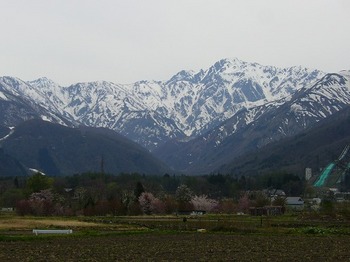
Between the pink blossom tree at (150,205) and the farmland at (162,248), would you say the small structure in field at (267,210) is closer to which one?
the pink blossom tree at (150,205)

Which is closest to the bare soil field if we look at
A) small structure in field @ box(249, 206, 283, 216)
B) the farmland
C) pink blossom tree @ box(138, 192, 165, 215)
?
the farmland

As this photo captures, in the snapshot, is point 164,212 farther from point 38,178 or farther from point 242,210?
point 38,178

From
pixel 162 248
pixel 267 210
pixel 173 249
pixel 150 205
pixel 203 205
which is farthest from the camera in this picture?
pixel 203 205

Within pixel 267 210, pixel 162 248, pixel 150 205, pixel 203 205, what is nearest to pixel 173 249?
pixel 162 248

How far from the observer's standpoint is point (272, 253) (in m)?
54.4

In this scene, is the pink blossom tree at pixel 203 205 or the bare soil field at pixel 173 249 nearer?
the bare soil field at pixel 173 249

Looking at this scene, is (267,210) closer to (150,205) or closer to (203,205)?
(203,205)

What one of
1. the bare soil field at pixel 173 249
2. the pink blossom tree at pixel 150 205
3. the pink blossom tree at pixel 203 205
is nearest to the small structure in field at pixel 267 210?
the pink blossom tree at pixel 203 205

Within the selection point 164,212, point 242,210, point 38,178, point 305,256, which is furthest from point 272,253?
point 38,178

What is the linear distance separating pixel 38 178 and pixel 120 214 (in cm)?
4827

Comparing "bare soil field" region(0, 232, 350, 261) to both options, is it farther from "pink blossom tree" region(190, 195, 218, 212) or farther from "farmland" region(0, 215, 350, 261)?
"pink blossom tree" region(190, 195, 218, 212)

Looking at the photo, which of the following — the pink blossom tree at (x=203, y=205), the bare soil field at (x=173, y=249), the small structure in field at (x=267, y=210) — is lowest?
the bare soil field at (x=173, y=249)

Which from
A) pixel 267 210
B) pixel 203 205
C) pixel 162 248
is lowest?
pixel 162 248

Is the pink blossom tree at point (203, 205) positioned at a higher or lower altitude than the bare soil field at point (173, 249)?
higher
